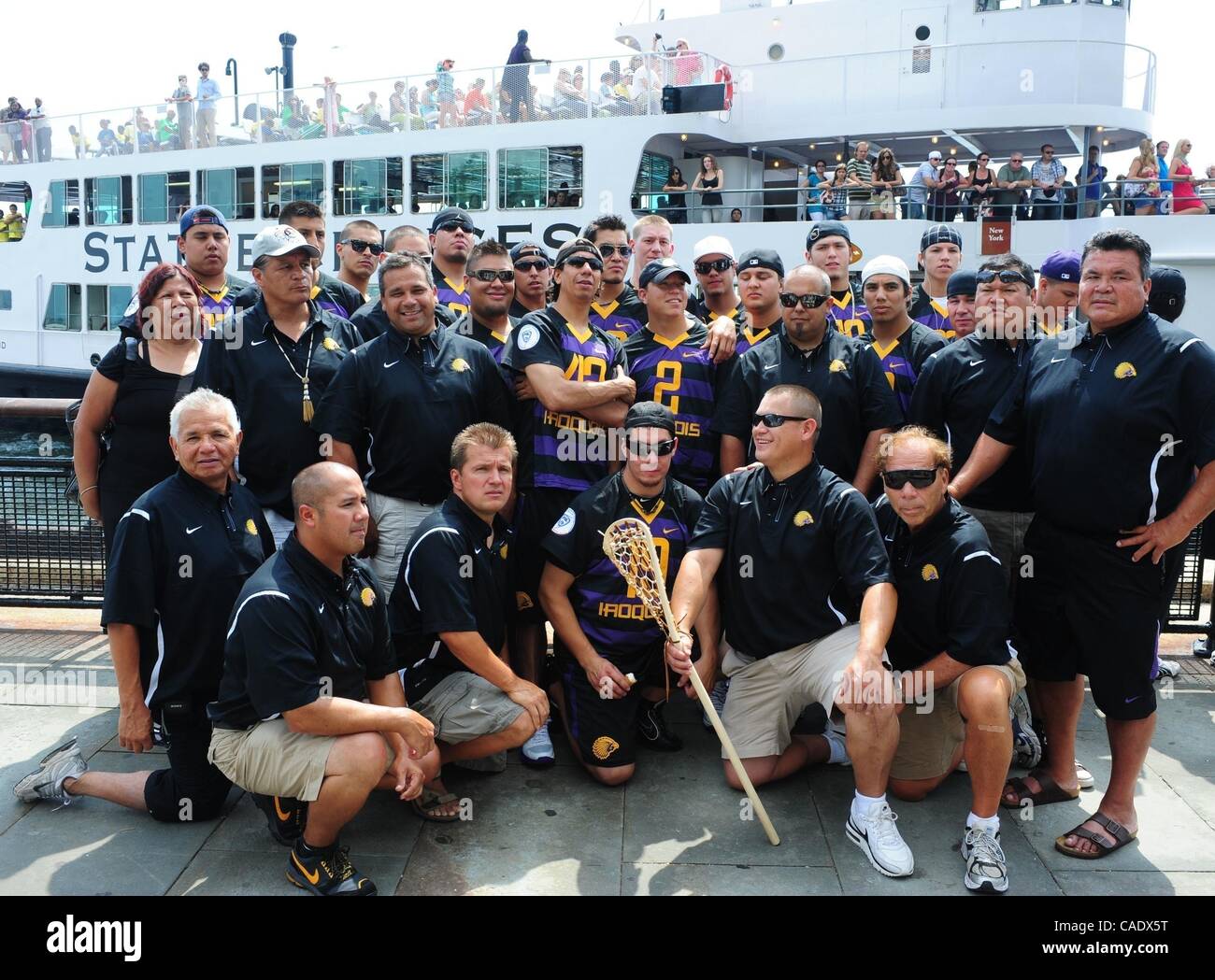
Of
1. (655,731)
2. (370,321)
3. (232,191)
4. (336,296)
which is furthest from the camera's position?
(232,191)

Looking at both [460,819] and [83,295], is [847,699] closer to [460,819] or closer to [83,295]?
[460,819]

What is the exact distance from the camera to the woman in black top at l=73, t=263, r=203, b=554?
4094 millimetres

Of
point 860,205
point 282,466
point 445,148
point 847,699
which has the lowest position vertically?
point 847,699

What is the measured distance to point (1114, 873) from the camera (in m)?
3.34

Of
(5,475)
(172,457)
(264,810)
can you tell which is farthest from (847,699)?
(5,475)

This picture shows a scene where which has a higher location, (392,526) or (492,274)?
(492,274)

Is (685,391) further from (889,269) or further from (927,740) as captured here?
(927,740)

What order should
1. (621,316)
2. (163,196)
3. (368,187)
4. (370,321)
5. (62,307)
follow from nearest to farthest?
(370,321) < (621,316) < (368,187) < (163,196) < (62,307)

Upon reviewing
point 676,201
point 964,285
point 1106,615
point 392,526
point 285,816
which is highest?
point 676,201

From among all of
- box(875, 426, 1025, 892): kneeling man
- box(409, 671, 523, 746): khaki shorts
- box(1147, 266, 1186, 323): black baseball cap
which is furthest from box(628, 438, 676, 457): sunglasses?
box(1147, 266, 1186, 323): black baseball cap

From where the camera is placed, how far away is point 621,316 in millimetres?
5234

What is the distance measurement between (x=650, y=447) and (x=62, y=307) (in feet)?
58.3

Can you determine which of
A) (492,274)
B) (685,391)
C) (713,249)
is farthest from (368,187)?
(685,391)
